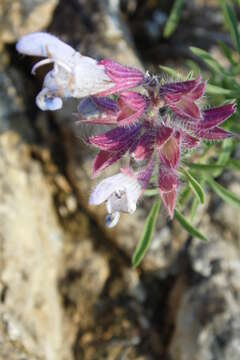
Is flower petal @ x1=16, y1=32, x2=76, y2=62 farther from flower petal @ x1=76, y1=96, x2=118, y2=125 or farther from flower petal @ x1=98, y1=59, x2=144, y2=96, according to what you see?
flower petal @ x1=76, y1=96, x2=118, y2=125

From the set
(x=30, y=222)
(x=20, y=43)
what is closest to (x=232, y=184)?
(x=30, y=222)

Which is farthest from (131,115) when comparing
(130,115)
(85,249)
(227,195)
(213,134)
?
(85,249)

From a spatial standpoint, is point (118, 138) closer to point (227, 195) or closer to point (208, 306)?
point (227, 195)

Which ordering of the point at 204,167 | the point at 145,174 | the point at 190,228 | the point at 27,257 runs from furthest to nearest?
1. the point at 27,257
2. the point at 204,167
3. the point at 190,228
4. the point at 145,174

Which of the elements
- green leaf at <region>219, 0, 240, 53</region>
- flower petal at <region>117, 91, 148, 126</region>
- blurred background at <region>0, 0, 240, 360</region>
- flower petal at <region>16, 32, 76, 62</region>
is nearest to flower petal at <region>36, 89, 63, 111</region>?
flower petal at <region>16, 32, 76, 62</region>

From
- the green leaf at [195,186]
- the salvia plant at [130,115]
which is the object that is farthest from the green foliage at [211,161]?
the salvia plant at [130,115]

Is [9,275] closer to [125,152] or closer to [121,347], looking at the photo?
[121,347]
